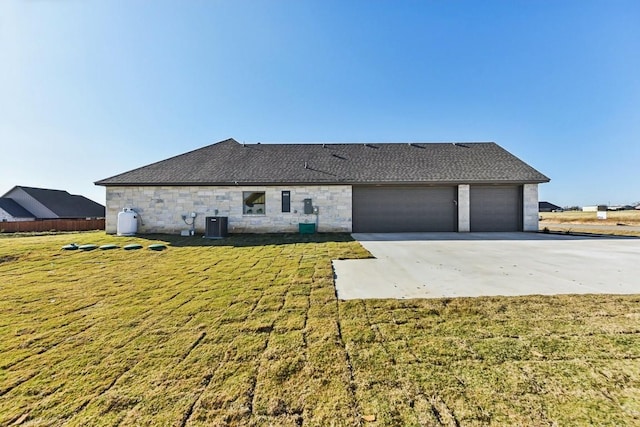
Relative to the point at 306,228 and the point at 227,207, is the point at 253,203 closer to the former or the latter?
the point at 227,207

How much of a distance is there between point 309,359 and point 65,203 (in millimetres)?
41216

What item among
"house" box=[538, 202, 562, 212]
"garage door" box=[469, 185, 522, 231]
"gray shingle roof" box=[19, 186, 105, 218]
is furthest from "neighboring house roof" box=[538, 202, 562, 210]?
"gray shingle roof" box=[19, 186, 105, 218]

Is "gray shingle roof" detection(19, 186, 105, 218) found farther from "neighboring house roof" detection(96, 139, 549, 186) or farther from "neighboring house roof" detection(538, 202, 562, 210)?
"neighboring house roof" detection(538, 202, 562, 210)

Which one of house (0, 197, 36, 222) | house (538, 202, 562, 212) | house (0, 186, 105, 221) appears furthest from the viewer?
house (538, 202, 562, 212)

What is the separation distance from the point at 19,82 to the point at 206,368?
14.1 meters

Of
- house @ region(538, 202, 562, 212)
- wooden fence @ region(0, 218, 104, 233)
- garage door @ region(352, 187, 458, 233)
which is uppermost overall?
house @ region(538, 202, 562, 212)

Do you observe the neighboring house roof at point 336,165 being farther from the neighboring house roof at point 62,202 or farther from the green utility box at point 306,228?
the neighboring house roof at point 62,202

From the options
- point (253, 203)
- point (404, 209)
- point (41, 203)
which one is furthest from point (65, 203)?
point (404, 209)

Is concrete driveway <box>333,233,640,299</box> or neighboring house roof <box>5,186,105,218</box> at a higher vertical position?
neighboring house roof <box>5,186,105,218</box>

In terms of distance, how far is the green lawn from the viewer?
5.85 ft

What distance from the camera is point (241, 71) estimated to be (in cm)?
1343

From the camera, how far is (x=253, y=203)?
44.2 feet

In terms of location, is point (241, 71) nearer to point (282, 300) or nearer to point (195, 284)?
point (195, 284)

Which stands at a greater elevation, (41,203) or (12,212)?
(41,203)
